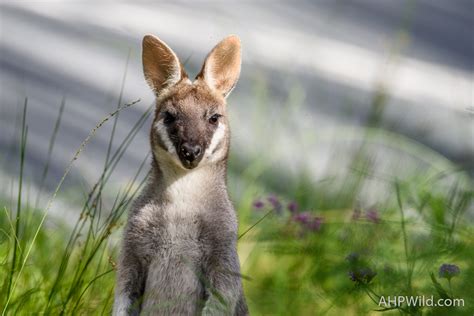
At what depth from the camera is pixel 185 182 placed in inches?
115

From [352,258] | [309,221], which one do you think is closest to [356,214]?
[309,221]

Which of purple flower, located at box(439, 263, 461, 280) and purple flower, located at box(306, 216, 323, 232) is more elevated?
purple flower, located at box(439, 263, 461, 280)

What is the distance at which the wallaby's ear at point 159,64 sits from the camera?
298cm

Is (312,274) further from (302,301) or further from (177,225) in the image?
(177,225)

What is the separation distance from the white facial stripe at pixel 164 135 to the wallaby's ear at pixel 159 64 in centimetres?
16

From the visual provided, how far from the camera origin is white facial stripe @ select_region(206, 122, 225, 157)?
9.48ft

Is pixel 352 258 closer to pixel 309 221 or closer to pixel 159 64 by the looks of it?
pixel 309 221

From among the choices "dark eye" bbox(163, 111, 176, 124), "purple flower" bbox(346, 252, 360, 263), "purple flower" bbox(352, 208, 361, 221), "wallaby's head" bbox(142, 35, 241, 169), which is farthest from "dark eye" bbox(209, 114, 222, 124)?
"purple flower" bbox(352, 208, 361, 221)

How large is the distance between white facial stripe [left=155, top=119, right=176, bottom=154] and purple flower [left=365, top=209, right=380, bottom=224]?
0.89 m

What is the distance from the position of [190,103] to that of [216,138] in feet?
0.41

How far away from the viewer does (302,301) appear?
10.9ft

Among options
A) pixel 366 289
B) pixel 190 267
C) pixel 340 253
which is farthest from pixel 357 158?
pixel 190 267

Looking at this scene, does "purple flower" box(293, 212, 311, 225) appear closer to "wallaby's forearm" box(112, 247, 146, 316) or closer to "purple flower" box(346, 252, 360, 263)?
"purple flower" box(346, 252, 360, 263)

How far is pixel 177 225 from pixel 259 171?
3.05 ft
